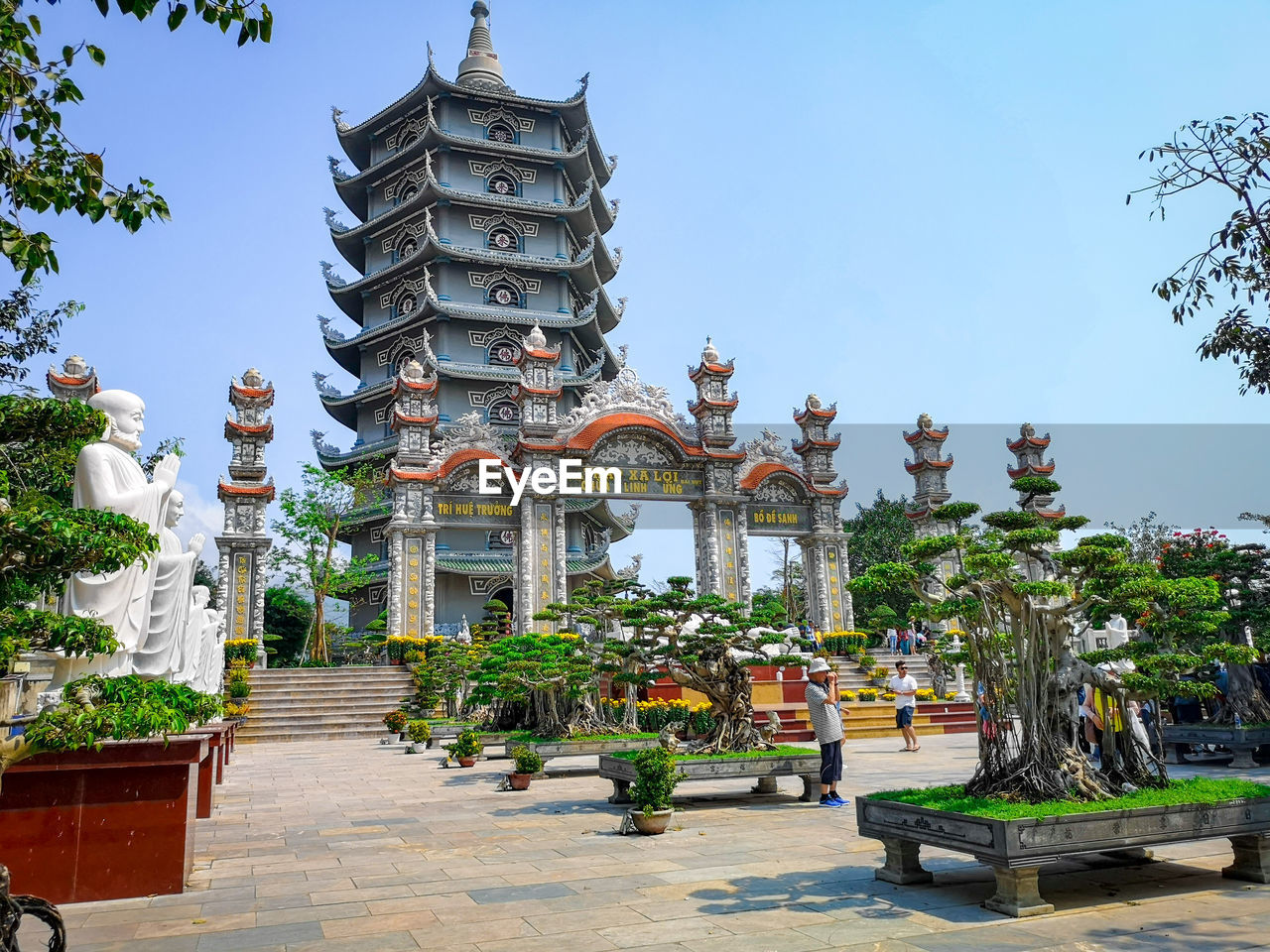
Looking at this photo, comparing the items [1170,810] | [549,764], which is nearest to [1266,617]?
[1170,810]

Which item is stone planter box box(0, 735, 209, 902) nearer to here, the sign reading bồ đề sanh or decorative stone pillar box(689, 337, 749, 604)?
Answer: decorative stone pillar box(689, 337, 749, 604)

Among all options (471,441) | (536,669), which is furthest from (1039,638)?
(471,441)

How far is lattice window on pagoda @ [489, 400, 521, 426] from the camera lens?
3419 cm

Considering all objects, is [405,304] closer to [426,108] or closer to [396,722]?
[426,108]

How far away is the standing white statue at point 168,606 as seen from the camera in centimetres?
725

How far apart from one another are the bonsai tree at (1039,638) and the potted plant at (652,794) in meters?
2.74

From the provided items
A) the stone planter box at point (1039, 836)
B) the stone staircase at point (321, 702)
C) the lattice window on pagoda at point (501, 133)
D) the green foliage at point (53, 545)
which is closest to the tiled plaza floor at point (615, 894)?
the stone planter box at point (1039, 836)

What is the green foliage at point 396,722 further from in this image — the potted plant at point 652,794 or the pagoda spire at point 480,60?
the pagoda spire at point 480,60

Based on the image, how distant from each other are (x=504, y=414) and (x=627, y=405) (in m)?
8.10

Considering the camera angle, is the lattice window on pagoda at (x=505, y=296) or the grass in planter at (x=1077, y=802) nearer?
the grass in planter at (x=1077, y=802)

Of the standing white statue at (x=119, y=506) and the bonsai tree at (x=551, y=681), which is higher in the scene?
the standing white statue at (x=119, y=506)

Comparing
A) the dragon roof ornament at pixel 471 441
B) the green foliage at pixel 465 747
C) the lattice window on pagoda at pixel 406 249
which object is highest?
the lattice window on pagoda at pixel 406 249

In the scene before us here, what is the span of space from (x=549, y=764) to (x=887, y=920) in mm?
10220

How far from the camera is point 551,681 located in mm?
14570
